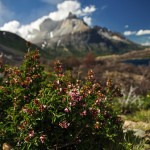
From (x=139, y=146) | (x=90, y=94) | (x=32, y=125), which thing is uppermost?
(x=90, y=94)

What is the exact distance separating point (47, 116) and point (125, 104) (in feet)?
29.8

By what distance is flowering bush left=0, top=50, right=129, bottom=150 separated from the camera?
6.04 meters

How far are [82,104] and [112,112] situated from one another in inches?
96.7

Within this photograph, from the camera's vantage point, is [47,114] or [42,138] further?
[47,114]

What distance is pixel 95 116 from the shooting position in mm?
6719

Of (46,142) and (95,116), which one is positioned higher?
(95,116)

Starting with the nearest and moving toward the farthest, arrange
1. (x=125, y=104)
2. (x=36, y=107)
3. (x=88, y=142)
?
(x=36, y=107) < (x=88, y=142) < (x=125, y=104)

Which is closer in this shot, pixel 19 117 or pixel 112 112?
pixel 19 117

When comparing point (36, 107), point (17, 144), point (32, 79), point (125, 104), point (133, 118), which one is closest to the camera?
point (36, 107)

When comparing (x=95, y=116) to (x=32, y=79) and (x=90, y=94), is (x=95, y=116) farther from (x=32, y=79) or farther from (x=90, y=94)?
(x=32, y=79)

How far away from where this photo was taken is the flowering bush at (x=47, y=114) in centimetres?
604

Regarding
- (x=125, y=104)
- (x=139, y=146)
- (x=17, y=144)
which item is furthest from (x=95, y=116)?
(x=125, y=104)

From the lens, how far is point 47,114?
612cm

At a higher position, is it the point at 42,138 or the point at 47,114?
the point at 47,114
